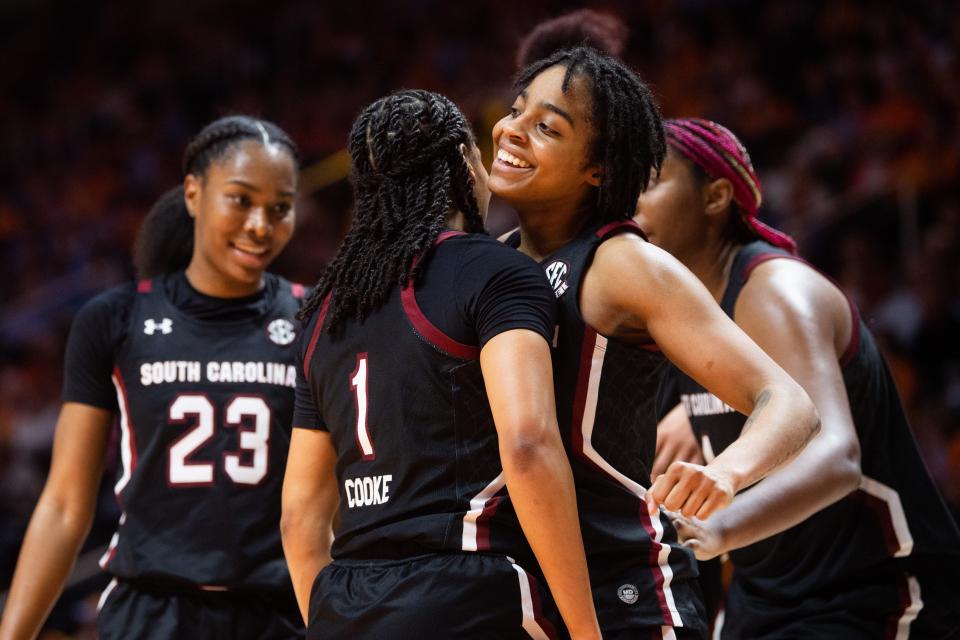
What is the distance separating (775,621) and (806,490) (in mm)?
617

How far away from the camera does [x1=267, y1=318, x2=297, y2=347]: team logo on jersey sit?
3.42 metres

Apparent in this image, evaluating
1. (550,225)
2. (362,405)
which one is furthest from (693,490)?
(550,225)

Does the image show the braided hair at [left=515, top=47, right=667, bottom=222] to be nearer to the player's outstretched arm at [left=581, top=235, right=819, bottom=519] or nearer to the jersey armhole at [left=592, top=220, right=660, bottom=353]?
the jersey armhole at [left=592, top=220, right=660, bottom=353]

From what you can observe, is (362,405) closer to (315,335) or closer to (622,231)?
(315,335)

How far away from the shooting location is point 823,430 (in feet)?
9.06

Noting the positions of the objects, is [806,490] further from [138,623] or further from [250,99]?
[250,99]

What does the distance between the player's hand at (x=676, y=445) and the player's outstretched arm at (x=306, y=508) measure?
4.07 feet

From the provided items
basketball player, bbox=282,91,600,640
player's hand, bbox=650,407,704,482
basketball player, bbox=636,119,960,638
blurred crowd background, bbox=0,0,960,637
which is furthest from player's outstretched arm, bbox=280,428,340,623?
blurred crowd background, bbox=0,0,960,637

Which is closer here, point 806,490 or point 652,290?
point 652,290

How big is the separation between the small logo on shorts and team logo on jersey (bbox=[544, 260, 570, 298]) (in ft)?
1.89

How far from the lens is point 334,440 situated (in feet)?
8.02

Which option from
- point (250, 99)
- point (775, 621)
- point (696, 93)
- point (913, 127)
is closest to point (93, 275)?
point (250, 99)

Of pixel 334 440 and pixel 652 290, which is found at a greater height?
pixel 652 290

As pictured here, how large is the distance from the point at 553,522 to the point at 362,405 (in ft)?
1.52
